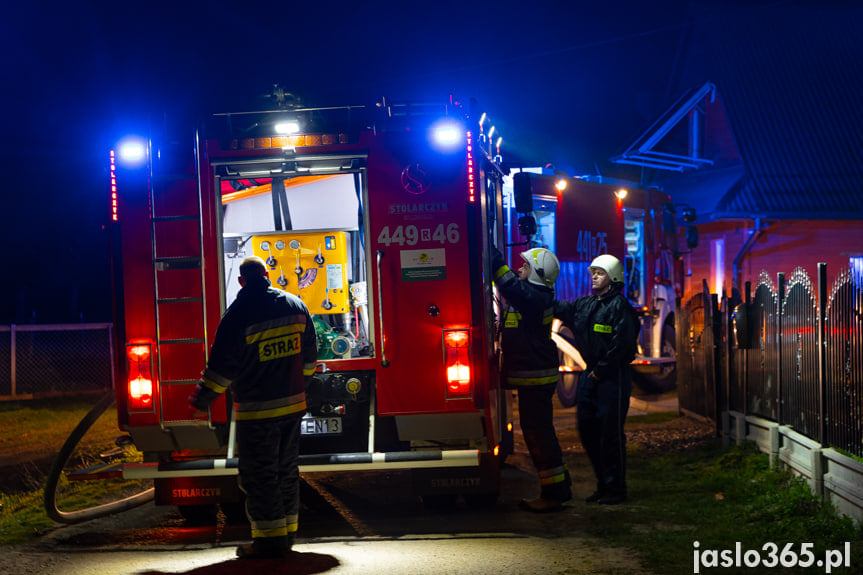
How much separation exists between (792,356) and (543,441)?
218 centimetres

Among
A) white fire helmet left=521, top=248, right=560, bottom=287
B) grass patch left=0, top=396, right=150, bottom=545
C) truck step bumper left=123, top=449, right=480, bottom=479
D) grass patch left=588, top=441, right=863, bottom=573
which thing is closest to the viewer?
grass patch left=588, top=441, right=863, bottom=573

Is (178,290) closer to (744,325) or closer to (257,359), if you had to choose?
(257,359)

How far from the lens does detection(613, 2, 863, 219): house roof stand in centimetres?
2161

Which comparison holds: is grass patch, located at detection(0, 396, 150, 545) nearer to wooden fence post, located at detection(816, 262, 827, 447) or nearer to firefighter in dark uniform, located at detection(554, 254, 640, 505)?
firefighter in dark uniform, located at detection(554, 254, 640, 505)

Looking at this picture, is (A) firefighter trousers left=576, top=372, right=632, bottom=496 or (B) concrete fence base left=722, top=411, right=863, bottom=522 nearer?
(B) concrete fence base left=722, top=411, right=863, bottom=522

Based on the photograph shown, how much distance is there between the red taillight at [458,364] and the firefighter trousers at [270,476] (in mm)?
1061

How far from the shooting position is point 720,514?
626 cm

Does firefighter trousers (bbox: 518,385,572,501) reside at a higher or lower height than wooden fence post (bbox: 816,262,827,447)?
lower

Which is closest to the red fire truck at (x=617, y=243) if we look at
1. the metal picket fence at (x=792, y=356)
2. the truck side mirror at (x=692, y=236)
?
the truck side mirror at (x=692, y=236)

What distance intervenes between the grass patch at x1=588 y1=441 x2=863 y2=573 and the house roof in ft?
47.8

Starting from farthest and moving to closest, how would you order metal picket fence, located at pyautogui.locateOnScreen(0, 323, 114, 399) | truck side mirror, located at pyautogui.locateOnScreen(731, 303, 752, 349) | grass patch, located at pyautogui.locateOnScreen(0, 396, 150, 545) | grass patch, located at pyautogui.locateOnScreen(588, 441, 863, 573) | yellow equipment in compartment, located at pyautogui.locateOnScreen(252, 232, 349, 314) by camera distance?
metal picket fence, located at pyautogui.locateOnScreen(0, 323, 114, 399), truck side mirror, located at pyautogui.locateOnScreen(731, 303, 752, 349), yellow equipment in compartment, located at pyautogui.locateOnScreen(252, 232, 349, 314), grass patch, located at pyautogui.locateOnScreen(0, 396, 150, 545), grass patch, located at pyautogui.locateOnScreen(588, 441, 863, 573)

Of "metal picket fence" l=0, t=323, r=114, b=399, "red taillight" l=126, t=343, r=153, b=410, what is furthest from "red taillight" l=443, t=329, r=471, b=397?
"metal picket fence" l=0, t=323, r=114, b=399

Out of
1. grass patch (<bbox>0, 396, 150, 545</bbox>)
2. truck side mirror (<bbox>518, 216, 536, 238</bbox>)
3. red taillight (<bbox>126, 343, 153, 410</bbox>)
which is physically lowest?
grass patch (<bbox>0, 396, 150, 545</bbox>)

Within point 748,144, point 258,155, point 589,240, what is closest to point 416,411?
point 258,155
